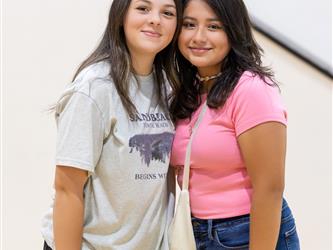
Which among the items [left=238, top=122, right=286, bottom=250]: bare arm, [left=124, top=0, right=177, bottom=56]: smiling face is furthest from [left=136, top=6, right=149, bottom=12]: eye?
[left=238, top=122, right=286, bottom=250]: bare arm

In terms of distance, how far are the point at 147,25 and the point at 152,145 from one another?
0.31 m

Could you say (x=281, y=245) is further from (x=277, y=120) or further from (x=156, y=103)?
(x=156, y=103)

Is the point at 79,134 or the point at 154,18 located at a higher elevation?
the point at 154,18

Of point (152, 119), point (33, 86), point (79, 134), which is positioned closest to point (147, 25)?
point (152, 119)

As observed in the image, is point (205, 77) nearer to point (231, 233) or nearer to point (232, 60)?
point (232, 60)

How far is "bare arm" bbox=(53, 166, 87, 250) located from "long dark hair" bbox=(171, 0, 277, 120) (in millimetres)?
378

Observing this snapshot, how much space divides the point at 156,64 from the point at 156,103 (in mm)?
135

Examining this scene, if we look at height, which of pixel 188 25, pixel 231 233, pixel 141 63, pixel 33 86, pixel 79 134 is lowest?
pixel 231 233

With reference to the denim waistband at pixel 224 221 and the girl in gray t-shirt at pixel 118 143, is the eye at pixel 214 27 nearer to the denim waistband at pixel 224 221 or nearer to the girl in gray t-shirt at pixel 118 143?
the girl in gray t-shirt at pixel 118 143

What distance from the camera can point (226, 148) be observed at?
141 centimetres

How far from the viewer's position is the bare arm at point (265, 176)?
135 centimetres

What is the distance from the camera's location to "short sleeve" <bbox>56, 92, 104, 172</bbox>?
128 centimetres

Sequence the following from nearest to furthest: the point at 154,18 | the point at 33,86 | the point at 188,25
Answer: the point at 154,18, the point at 188,25, the point at 33,86

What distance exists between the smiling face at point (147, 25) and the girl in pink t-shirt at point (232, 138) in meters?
0.08
